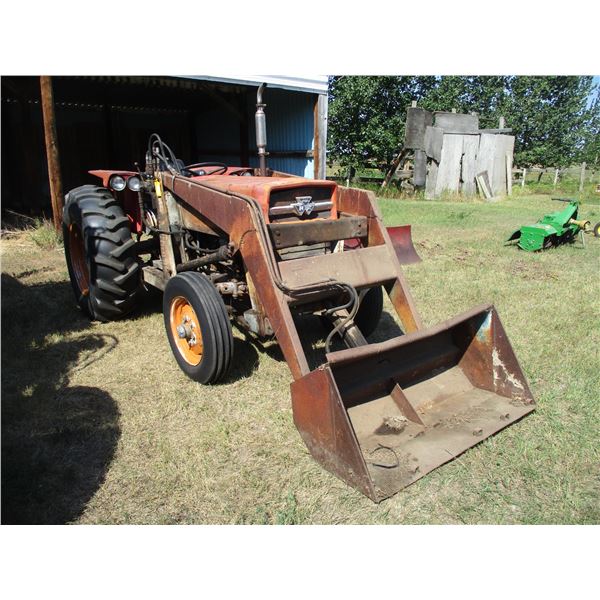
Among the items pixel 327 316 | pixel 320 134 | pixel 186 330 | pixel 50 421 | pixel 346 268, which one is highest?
pixel 320 134

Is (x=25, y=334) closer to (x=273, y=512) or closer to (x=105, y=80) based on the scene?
(x=273, y=512)

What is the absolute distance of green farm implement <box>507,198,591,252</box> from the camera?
7859 mm

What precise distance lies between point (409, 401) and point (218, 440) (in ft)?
3.80

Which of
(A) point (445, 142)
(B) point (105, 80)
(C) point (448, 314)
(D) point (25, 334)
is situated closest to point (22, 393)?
(D) point (25, 334)

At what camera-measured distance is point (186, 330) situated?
362cm

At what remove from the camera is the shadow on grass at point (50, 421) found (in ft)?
8.30

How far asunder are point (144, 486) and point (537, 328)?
12.1ft

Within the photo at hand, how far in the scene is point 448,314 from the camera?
16.6ft

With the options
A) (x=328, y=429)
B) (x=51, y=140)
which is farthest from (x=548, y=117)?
(x=328, y=429)

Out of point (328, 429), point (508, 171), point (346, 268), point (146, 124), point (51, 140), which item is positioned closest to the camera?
point (328, 429)

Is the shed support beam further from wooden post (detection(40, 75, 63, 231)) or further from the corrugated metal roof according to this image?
wooden post (detection(40, 75, 63, 231))

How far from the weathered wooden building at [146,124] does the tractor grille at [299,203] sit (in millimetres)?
5704

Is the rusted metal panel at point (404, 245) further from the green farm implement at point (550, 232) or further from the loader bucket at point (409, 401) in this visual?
the loader bucket at point (409, 401)

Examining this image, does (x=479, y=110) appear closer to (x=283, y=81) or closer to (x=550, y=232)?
(x=283, y=81)
